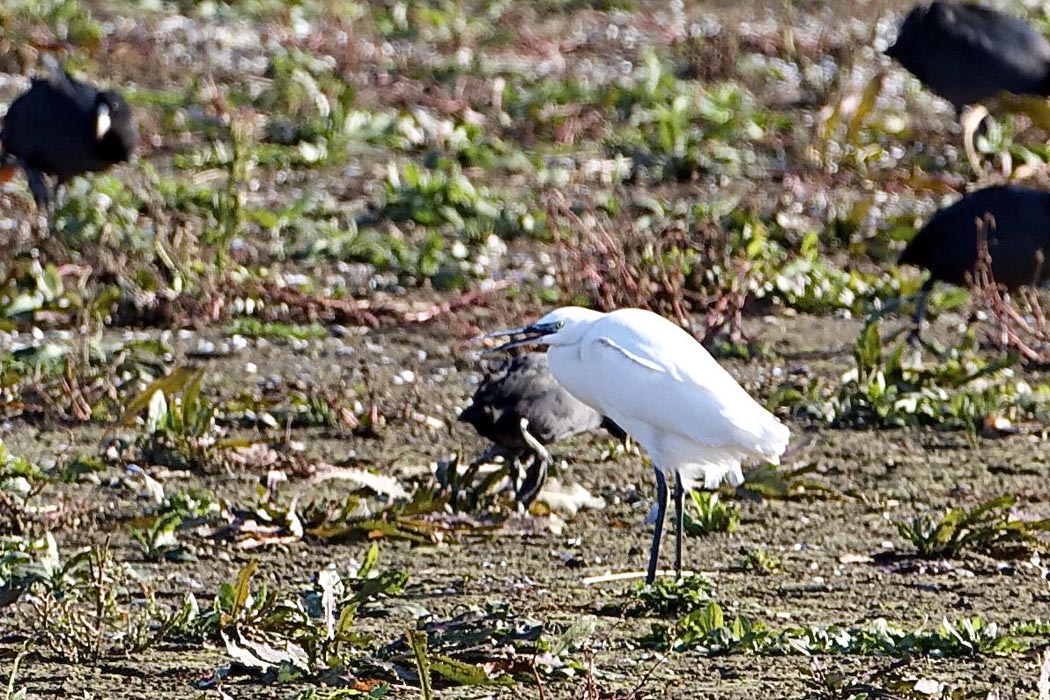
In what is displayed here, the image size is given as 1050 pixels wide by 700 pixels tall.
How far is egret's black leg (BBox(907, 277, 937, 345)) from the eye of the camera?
26.2ft

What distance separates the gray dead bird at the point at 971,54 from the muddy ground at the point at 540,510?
0.47 meters

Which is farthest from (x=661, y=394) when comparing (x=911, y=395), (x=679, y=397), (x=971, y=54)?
(x=971, y=54)

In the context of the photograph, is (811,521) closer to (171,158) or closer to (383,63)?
(171,158)

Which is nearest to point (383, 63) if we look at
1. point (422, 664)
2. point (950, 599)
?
point (950, 599)

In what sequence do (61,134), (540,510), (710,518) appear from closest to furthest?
(710,518)
(540,510)
(61,134)

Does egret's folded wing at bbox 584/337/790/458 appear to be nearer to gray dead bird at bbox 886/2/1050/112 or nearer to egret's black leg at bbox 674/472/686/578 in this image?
egret's black leg at bbox 674/472/686/578

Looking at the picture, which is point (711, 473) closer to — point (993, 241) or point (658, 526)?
point (658, 526)

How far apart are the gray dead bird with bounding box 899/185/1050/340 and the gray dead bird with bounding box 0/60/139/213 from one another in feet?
12.6

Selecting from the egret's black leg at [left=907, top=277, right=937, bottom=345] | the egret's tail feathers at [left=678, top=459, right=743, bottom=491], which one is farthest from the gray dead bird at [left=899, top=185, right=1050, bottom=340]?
the egret's tail feathers at [left=678, top=459, right=743, bottom=491]

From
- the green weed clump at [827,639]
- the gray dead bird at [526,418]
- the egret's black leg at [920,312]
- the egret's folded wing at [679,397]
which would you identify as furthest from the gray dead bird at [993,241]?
the green weed clump at [827,639]

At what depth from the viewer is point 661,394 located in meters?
5.40

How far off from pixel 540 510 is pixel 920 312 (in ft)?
8.61

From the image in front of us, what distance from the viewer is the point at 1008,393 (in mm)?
7336

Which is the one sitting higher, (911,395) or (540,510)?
(911,395)
